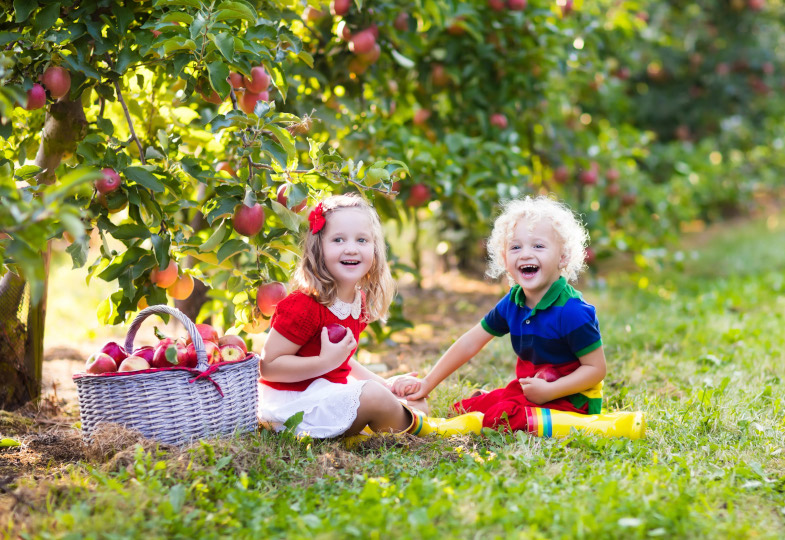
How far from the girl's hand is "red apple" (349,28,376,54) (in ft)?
4.47

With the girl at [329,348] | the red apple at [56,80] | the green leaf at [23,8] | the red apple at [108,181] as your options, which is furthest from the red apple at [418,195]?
the green leaf at [23,8]

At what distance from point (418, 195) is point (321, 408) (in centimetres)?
145

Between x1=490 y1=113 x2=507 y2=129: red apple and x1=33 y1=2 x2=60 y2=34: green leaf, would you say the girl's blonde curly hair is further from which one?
x1=490 y1=113 x2=507 y2=129: red apple

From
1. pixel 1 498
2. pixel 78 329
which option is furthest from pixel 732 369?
pixel 78 329

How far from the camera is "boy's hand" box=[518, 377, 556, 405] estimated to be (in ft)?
8.05

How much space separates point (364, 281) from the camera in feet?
8.72

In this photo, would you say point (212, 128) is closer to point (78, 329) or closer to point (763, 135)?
point (78, 329)

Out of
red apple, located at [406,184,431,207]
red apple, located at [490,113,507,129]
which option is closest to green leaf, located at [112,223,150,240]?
red apple, located at [406,184,431,207]

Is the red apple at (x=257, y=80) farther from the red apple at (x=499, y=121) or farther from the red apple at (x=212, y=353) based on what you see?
the red apple at (x=499, y=121)

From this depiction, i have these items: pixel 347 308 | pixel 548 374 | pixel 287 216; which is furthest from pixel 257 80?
pixel 548 374

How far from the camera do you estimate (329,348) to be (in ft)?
7.68

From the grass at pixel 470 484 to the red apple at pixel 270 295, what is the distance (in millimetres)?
444

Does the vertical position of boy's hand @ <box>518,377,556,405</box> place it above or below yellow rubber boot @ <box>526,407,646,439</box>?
above

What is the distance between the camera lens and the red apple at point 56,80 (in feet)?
7.48
